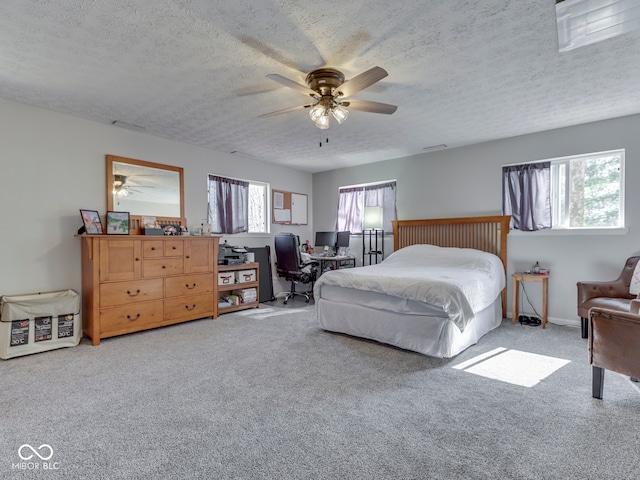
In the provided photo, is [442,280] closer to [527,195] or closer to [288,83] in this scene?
[288,83]

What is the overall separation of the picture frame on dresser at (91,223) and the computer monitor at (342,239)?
356 centimetres

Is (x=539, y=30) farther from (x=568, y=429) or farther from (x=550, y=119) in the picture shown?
(x=568, y=429)

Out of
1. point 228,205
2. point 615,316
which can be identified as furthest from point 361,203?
point 615,316

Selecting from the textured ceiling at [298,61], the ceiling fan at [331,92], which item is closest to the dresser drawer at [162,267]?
the textured ceiling at [298,61]

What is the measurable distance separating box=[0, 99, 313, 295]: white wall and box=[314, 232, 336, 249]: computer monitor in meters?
3.06

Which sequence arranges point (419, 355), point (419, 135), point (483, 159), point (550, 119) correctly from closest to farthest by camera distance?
1. point (419, 355)
2. point (550, 119)
3. point (419, 135)
4. point (483, 159)

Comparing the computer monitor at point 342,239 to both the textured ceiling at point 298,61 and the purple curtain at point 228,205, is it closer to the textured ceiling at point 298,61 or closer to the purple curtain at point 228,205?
the purple curtain at point 228,205

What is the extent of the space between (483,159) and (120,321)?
500cm

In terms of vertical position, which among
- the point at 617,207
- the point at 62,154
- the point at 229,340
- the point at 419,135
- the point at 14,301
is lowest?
the point at 229,340

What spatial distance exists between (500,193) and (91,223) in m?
5.05

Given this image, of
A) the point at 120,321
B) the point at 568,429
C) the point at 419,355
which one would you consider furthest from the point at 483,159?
the point at 120,321

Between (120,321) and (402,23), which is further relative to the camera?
(120,321)

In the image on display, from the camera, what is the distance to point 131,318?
3502mm

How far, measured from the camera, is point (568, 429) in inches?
69.1
